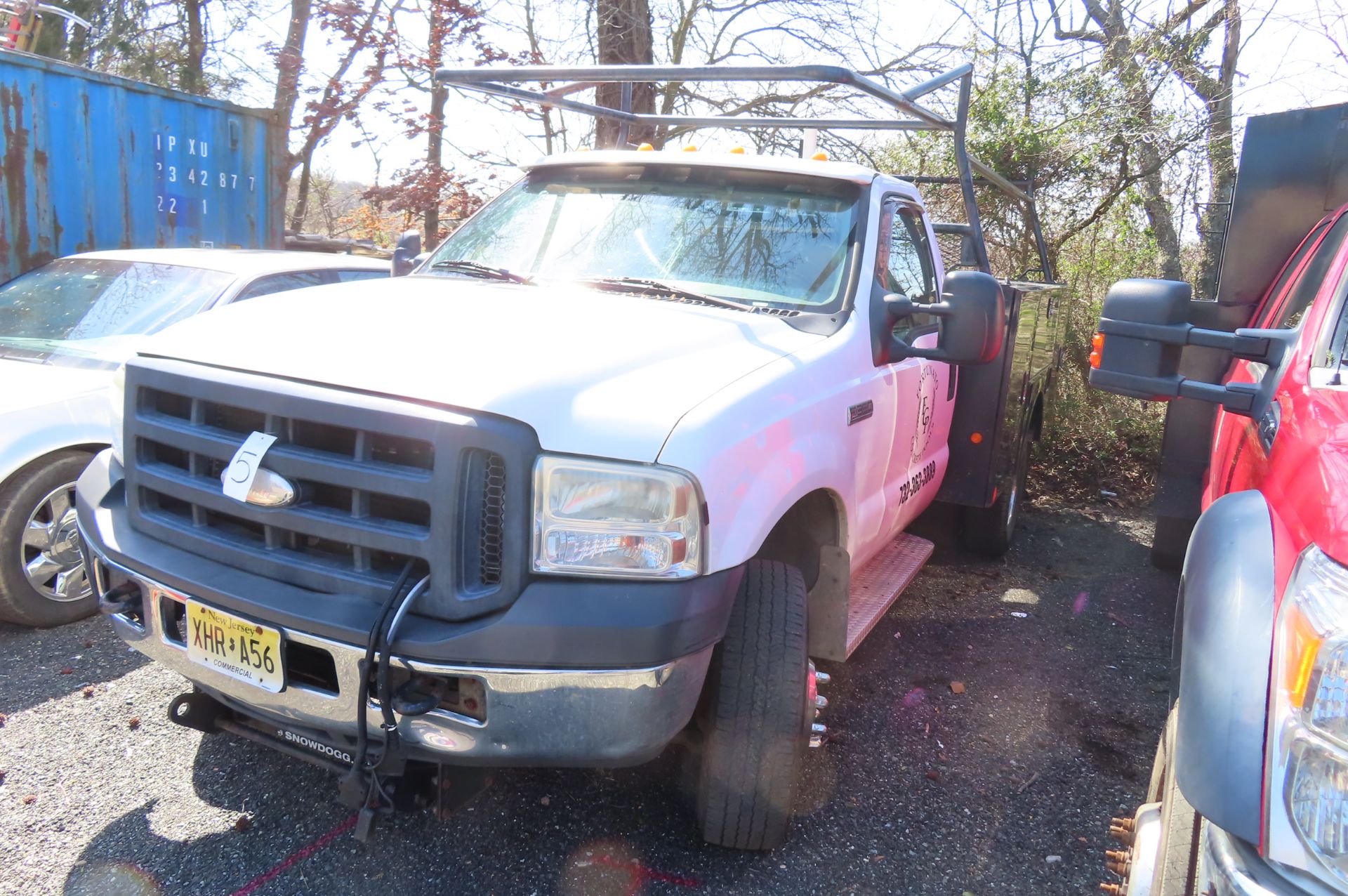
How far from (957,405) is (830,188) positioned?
1743mm

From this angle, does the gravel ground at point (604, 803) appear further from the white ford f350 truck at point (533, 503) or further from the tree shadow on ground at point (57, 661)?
the white ford f350 truck at point (533, 503)

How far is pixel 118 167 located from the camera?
7.63m

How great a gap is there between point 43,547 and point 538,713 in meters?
2.88

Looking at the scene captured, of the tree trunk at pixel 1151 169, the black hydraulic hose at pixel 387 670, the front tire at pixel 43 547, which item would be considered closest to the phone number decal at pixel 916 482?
the black hydraulic hose at pixel 387 670

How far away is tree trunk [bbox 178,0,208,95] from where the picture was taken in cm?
1531

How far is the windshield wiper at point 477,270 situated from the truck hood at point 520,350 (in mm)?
254

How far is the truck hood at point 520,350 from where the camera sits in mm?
2230

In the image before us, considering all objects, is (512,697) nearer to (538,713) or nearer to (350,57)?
(538,713)

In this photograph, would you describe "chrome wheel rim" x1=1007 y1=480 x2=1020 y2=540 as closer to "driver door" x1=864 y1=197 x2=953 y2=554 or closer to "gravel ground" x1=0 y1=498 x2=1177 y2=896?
"driver door" x1=864 y1=197 x2=953 y2=554

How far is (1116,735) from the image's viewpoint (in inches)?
144

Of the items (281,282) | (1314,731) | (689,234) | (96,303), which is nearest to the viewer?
(1314,731)

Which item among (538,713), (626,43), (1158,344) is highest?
(626,43)

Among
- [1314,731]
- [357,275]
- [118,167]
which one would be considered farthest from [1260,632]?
[118,167]

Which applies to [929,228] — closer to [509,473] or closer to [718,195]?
[718,195]
